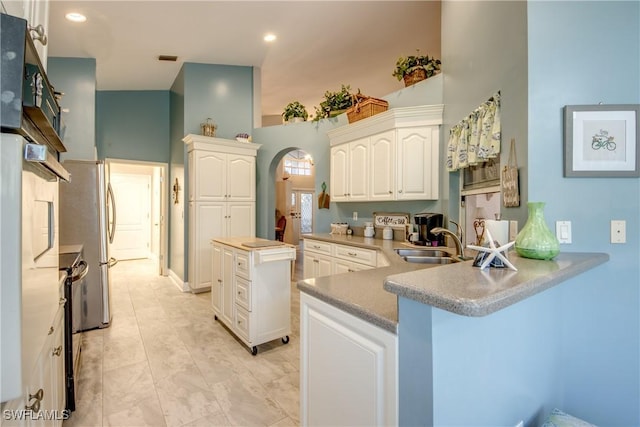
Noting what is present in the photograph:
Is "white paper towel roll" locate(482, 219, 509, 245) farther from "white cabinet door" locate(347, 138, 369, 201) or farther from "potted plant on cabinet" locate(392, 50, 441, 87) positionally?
"potted plant on cabinet" locate(392, 50, 441, 87)

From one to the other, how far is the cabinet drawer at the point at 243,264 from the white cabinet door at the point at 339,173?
5.34 ft

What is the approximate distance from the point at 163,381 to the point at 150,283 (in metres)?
3.32

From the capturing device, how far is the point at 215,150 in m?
4.51

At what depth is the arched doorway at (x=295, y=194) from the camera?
30.9 feet

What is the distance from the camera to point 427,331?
0.87 m

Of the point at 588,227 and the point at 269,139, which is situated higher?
the point at 269,139

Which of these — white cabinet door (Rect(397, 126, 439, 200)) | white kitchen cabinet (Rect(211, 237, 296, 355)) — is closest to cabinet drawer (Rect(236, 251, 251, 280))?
white kitchen cabinet (Rect(211, 237, 296, 355))

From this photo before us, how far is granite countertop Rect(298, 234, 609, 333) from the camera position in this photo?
0.79 metres

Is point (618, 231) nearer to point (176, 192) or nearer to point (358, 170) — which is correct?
point (358, 170)

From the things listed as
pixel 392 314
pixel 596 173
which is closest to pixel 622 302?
pixel 596 173

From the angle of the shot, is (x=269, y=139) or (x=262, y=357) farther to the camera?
(x=269, y=139)

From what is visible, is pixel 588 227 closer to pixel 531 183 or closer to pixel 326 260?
pixel 531 183

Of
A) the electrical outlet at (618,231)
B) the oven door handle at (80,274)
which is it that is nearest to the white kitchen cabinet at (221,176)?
the oven door handle at (80,274)

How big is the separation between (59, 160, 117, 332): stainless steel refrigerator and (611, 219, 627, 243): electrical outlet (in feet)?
13.2
